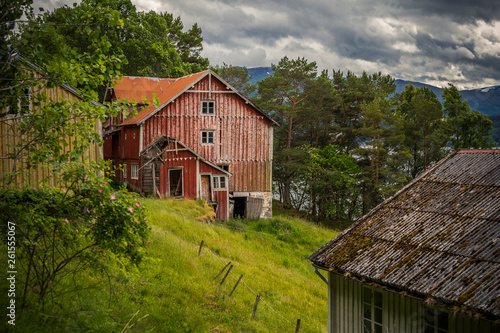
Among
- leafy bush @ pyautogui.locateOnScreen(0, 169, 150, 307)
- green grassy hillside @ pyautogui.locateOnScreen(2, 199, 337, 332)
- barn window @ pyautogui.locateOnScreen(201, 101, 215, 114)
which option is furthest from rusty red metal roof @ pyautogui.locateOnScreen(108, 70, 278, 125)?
leafy bush @ pyautogui.locateOnScreen(0, 169, 150, 307)

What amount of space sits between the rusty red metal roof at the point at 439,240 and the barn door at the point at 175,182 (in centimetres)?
1698

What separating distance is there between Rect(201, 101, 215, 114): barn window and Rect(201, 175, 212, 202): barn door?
180 inches

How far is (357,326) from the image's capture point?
29.7 ft

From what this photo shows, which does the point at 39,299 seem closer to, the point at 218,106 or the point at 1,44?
the point at 1,44

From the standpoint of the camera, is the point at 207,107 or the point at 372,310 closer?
the point at 372,310

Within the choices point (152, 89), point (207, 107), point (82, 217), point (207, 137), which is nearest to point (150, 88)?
point (152, 89)

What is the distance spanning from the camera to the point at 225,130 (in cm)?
2792

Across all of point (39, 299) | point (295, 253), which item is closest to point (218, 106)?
point (295, 253)

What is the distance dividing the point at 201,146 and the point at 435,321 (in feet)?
70.4

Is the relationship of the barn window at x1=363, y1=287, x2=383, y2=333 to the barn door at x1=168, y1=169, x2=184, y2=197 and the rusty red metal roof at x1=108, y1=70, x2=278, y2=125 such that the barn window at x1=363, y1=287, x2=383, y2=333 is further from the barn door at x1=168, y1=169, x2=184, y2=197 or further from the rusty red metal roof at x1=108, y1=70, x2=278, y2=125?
the rusty red metal roof at x1=108, y1=70, x2=278, y2=125

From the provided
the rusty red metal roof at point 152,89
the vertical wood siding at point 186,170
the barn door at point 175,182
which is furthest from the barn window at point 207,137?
the rusty red metal roof at point 152,89

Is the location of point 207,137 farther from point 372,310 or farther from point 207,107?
point 372,310

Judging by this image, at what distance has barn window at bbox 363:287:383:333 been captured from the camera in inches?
340

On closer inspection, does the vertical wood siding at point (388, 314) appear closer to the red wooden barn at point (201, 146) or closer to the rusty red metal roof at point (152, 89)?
the red wooden barn at point (201, 146)
